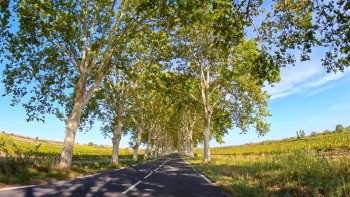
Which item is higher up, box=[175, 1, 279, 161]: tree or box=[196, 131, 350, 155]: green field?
box=[175, 1, 279, 161]: tree

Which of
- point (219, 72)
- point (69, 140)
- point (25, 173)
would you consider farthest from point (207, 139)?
point (25, 173)

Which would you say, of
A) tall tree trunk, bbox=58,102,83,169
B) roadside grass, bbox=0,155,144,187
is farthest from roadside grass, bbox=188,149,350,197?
tall tree trunk, bbox=58,102,83,169

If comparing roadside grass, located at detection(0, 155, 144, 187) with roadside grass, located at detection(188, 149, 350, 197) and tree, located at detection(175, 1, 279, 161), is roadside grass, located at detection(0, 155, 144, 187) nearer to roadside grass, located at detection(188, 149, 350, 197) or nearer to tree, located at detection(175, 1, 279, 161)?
roadside grass, located at detection(188, 149, 350, 197)

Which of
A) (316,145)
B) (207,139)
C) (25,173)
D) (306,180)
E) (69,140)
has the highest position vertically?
(207,139)

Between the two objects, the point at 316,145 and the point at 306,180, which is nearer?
the point at 306,180

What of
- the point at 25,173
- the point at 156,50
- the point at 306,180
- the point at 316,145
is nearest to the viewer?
the point at 306,180

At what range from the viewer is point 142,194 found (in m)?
9.64

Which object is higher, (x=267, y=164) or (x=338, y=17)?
(x=338, y=17)

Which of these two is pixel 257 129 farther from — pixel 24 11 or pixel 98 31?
pixel 24 11

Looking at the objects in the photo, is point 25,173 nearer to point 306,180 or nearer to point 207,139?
point 306,180

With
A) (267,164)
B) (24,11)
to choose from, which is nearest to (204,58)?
(267,164)

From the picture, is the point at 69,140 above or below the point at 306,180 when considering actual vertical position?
above

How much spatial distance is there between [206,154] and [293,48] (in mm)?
19519

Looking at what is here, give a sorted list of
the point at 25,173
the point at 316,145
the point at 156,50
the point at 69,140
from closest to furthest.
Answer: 1. the point at 25,173
2. the point at 69,140
3. the point at 156,50
4. the point at 316,145
